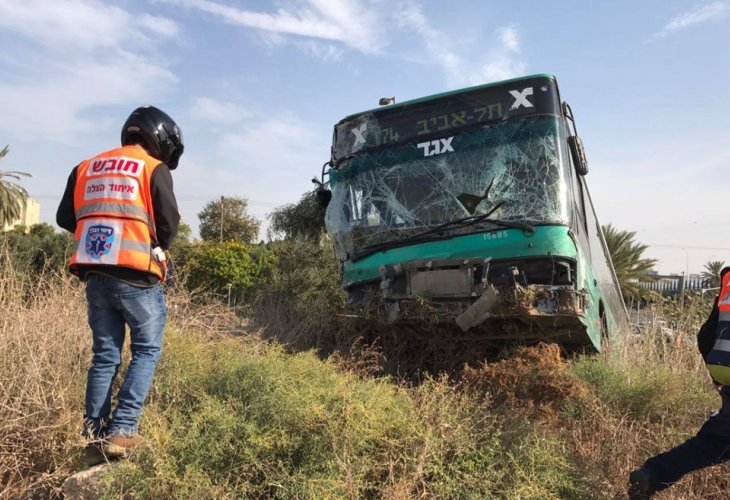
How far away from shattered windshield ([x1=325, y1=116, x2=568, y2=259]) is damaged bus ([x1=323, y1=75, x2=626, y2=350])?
1cm

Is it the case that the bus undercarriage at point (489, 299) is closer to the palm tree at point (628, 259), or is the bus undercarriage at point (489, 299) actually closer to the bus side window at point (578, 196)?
the bus side window at point (578, 196)

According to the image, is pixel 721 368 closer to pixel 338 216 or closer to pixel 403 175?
pixel 403 175

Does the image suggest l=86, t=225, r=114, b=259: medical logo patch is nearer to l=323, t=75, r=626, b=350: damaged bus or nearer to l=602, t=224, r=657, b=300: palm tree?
l=323, t=75, r=626, b=350: damaged bus

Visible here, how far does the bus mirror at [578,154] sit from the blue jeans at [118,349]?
4439mm

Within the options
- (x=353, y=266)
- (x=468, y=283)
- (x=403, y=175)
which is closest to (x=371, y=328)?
(x=353, y=266)

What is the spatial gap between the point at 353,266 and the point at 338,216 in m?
0.73

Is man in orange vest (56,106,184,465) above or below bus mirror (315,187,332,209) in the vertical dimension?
below

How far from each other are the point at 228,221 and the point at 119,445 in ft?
139

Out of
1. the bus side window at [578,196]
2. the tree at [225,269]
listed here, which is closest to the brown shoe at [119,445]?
the bus side window at [578,196]

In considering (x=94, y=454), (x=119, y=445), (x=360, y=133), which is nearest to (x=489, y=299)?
(x=360, y=133)

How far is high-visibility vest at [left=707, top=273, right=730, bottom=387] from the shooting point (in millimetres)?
3178

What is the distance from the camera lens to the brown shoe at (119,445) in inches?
119

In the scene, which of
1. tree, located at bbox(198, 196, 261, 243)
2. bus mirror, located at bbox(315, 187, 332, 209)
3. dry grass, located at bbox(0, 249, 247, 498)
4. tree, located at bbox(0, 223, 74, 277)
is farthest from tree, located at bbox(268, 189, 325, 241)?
tree, located at bbox(198, 196, 261, 243)

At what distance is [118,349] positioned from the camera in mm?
3322
